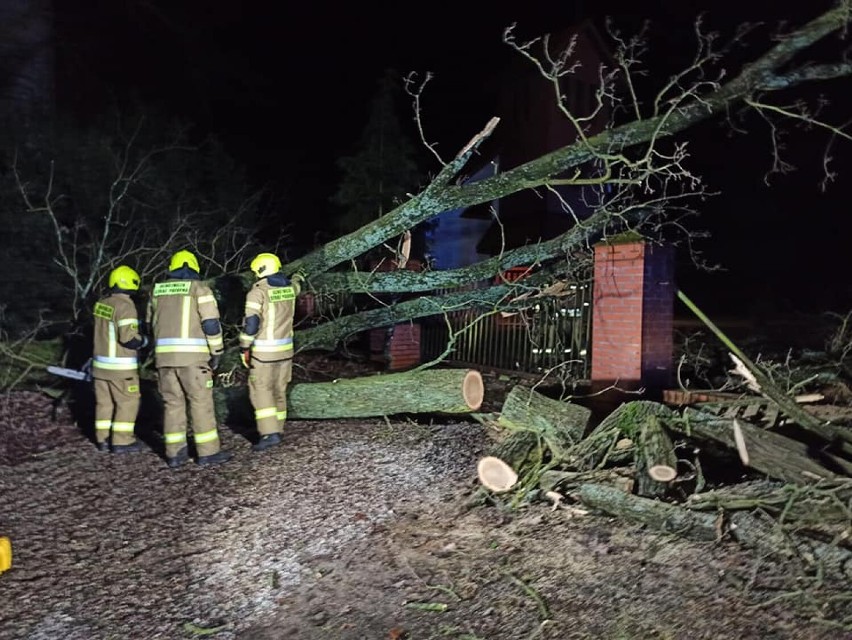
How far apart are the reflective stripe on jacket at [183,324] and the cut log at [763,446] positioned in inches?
141

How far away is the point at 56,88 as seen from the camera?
34.8ft

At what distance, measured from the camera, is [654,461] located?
429 centimetres

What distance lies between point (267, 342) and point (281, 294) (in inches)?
16.4

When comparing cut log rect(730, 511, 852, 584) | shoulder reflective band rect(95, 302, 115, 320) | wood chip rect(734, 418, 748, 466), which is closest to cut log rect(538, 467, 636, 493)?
wood chip rect(734, 418, 748, 466)

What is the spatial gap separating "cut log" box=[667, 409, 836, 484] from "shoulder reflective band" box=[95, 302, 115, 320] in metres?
4.49

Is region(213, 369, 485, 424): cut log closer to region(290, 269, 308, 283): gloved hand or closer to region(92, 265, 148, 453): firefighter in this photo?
region(92, 265, 148, 453): firefighter

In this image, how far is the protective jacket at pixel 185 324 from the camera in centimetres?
542

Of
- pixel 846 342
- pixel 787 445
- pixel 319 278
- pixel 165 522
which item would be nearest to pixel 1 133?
pixel 319 278

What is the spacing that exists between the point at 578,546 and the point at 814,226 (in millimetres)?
23730

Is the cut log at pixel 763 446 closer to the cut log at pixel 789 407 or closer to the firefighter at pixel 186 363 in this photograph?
the cut log at pixel 789 407

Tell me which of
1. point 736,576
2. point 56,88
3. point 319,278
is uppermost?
point 56,88

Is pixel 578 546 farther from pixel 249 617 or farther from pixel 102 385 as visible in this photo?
pixel 102 385

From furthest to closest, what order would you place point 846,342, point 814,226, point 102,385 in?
point 814,226
point 846,342
point 102,385

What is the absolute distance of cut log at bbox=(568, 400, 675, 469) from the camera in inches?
185
